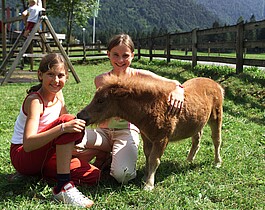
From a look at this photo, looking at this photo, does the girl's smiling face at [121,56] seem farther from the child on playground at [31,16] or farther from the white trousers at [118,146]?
the child on playground at [31,16]

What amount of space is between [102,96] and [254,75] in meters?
7.12

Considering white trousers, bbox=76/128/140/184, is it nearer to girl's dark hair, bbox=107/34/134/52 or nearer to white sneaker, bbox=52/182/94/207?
white sneaker, bbox=52/182/94/207

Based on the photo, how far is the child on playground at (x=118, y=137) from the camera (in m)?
3.66

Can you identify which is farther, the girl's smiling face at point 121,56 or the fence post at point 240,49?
the fence post at point 240,49

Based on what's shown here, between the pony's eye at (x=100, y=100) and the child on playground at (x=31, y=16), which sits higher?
the child on playground at (x=31, y=16)

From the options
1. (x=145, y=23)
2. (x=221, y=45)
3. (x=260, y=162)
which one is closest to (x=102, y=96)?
(x=260, y=162)

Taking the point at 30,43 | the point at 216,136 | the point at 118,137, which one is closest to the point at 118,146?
the point at 118,137

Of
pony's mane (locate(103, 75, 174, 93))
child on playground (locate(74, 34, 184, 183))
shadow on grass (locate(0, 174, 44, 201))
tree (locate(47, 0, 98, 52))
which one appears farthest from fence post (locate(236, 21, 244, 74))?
tree (locate(47, 0, 98, 52))

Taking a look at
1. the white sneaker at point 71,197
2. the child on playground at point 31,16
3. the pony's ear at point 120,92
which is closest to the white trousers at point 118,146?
the white sneaker at point 71,197

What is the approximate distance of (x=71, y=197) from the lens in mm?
→ 3080

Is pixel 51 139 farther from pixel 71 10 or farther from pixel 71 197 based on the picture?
pixel 71 10

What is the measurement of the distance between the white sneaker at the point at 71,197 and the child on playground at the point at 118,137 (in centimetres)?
59

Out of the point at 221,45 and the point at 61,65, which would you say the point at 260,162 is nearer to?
the point at 61,65

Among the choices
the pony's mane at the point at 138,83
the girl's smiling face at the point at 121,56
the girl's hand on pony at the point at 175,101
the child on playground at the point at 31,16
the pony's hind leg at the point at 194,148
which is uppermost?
the child on playground at the point at 31,16
